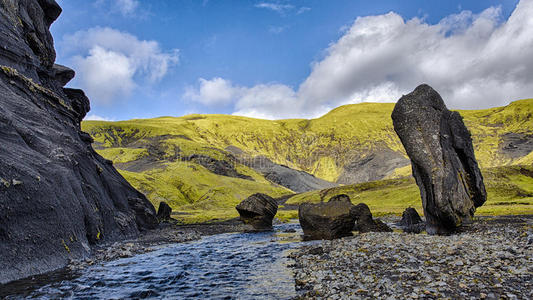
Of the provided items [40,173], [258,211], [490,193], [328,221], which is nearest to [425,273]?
[328,221]

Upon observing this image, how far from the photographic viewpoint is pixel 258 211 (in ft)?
198

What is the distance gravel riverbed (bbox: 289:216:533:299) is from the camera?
11.2 m

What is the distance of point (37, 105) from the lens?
34312mm

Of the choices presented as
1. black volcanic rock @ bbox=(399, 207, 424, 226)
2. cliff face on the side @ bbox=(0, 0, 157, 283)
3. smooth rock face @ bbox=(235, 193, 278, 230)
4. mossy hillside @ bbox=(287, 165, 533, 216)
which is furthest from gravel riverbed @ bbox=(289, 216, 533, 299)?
mossy hillside @ bbox=(287, 165, 533, 216)

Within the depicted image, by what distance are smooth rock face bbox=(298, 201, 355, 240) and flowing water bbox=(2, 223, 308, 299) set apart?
470 inches

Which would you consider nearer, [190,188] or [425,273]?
[425,273]

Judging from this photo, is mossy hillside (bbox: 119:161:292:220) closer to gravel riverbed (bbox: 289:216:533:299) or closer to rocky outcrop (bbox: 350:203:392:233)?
rocky outcrop (bbox: 350:203:392:233)

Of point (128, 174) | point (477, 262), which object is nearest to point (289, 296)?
point (477, 262)

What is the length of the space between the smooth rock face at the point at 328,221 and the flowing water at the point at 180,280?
11945 mm

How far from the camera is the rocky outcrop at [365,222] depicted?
3925 centimetres

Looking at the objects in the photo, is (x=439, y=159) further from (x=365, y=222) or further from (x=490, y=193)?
(x=490, y=193)

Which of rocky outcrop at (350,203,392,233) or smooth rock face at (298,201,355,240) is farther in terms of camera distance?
rocky outcrop at (350,203,392,233)

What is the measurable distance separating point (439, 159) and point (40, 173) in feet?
113

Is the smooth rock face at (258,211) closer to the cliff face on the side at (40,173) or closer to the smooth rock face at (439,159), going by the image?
the cliff face on the side at (40,173)
